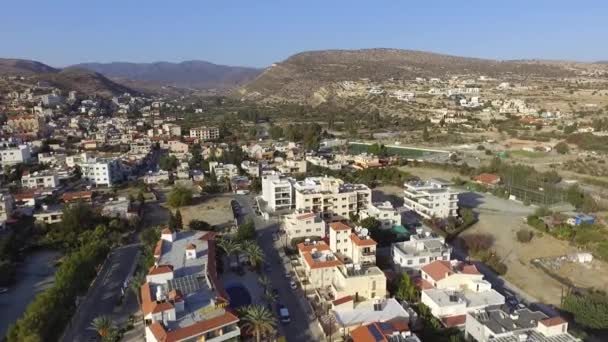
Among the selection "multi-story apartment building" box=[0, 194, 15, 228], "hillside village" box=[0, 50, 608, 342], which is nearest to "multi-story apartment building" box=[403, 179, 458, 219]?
"hillside village" box=[0, 50, 608, 342]

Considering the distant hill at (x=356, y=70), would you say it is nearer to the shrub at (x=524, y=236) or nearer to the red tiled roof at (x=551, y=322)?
the shrub at (x=524, y=236)

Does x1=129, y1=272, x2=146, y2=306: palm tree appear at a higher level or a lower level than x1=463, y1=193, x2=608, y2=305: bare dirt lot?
higher

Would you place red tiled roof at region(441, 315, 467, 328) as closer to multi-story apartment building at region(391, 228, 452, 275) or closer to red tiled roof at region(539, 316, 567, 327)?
red tiled roof at region(539, 316, 567, 327)

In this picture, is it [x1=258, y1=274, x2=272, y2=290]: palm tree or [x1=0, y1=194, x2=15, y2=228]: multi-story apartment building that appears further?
[x1=0, y1=194, x2=15, y2=228]: multi-story apartment building

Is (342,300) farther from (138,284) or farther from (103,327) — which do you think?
(103,327)

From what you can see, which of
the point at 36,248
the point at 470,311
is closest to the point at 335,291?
the point at 470,311

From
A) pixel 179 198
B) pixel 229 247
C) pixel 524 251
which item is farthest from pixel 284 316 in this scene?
pixel 179 198
